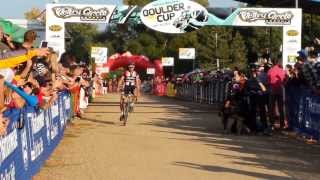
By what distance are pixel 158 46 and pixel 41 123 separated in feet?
294

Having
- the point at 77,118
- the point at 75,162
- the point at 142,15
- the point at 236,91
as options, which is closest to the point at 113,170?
the point at 75,162

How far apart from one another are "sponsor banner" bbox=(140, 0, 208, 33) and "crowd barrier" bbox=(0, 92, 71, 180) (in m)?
12.8

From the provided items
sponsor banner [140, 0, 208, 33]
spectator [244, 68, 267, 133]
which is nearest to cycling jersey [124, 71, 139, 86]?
spectator [244, 68, 267, 133]

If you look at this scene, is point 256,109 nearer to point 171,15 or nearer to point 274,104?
point 274,104

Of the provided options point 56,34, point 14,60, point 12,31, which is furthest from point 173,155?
→ point 56,34

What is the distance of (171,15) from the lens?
26.6 metres

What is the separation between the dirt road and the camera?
10695 mm

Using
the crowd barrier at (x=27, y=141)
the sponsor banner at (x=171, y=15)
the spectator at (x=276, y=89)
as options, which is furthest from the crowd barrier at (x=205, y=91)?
the crowd barrier at (x=27, y=141)

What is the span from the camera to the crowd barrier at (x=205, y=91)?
99.5 feet

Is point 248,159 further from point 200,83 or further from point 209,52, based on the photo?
point 209,52

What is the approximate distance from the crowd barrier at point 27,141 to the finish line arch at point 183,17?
1231 centimetres

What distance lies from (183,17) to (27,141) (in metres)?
17.6

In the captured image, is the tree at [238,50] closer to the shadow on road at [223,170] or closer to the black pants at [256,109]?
the black pants at [256,109]

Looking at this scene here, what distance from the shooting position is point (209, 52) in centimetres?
7762
